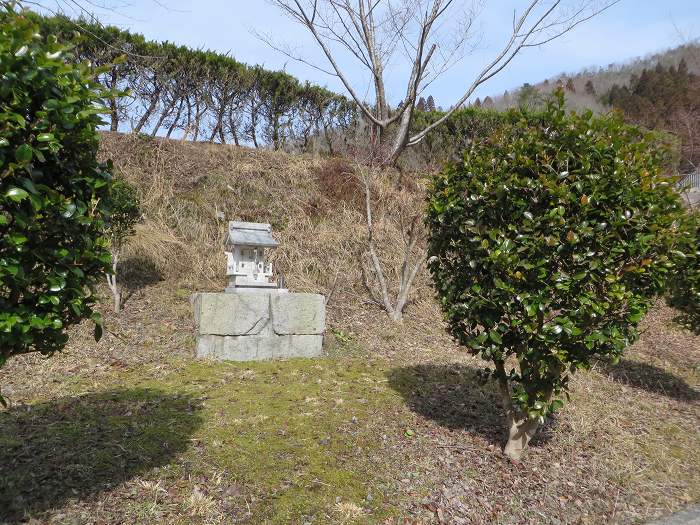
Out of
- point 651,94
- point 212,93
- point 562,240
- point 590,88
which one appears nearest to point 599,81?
point 590,88

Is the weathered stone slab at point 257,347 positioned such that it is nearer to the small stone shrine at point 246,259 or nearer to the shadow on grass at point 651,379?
the small stone shrine at point 246,259

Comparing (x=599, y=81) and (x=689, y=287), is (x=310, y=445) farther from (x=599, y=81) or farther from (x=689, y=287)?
(x=599, y=81)

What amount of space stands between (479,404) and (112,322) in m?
5.23

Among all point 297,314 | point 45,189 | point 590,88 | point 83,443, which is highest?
point 590,88

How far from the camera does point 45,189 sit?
2023 millimetres

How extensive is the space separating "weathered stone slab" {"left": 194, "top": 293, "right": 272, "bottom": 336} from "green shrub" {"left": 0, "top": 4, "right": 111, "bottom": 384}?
13.0 ft

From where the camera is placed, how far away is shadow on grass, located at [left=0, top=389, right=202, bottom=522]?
290cm

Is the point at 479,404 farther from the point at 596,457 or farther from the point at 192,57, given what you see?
the point at 192,57

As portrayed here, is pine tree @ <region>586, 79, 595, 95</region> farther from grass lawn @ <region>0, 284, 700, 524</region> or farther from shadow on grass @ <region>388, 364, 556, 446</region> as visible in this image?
shadow on grass @ <region>388, 364, 556, 446</region>

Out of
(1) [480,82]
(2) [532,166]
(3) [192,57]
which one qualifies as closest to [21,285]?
(2) [532,166]

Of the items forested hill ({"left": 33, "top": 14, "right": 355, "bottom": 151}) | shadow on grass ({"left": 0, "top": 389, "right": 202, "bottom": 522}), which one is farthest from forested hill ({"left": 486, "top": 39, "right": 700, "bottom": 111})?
shadow on grass ({"left": 0, "top": 389, "right": 202, "bottom": 522})

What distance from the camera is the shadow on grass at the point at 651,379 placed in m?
6.34

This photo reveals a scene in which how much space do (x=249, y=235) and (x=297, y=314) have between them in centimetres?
133

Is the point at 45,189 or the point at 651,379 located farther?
the point at 651,379
